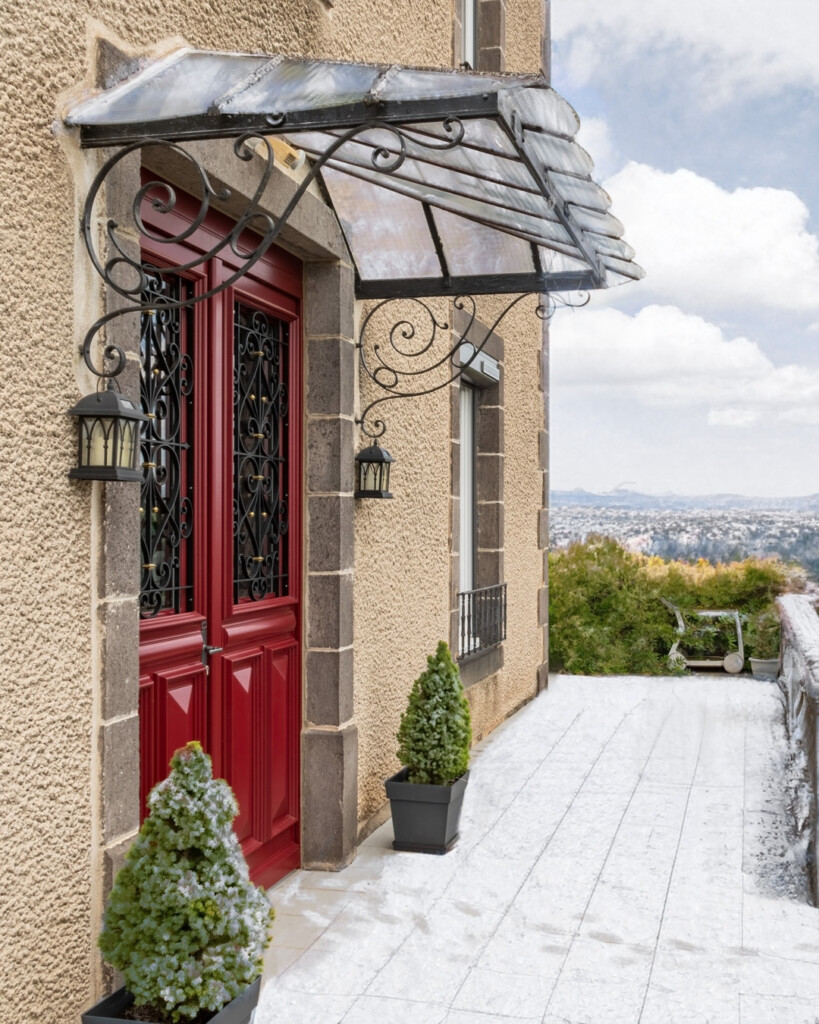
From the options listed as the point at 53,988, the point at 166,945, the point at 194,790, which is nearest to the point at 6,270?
the point at 194,790

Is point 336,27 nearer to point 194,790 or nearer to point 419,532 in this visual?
point 419,532

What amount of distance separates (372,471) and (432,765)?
51.9 inches

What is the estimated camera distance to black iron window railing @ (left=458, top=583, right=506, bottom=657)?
7.10 m

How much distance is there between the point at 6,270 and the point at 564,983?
265cm

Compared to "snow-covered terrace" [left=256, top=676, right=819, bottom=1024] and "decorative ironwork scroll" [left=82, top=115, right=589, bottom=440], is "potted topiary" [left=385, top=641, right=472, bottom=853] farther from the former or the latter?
"decorative ironwork scroll" [left=82, top=115, right=589, bottom=440]

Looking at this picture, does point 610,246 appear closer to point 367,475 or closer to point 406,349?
point 367,475

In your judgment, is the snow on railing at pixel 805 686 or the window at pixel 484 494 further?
the window at pixel 484 494

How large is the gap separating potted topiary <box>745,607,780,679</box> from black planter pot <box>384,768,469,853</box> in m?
6.60

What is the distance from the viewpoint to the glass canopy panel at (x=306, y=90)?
2.58 meters

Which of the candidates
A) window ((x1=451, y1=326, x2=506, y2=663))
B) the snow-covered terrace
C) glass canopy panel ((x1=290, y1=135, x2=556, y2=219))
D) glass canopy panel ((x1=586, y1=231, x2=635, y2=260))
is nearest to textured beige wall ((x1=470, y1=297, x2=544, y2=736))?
window ((x1=451, y1=326, x2=506, y2=663))

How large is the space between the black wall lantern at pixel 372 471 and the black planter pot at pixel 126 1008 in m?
2.49

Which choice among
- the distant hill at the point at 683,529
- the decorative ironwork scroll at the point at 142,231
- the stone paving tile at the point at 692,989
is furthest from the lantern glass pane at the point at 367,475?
the distant hill at the point at 683,529

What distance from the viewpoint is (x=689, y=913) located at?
4020 mm

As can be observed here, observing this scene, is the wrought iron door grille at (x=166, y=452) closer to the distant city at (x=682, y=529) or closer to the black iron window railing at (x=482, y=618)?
the black iron window railing at (x=482, y=618)
